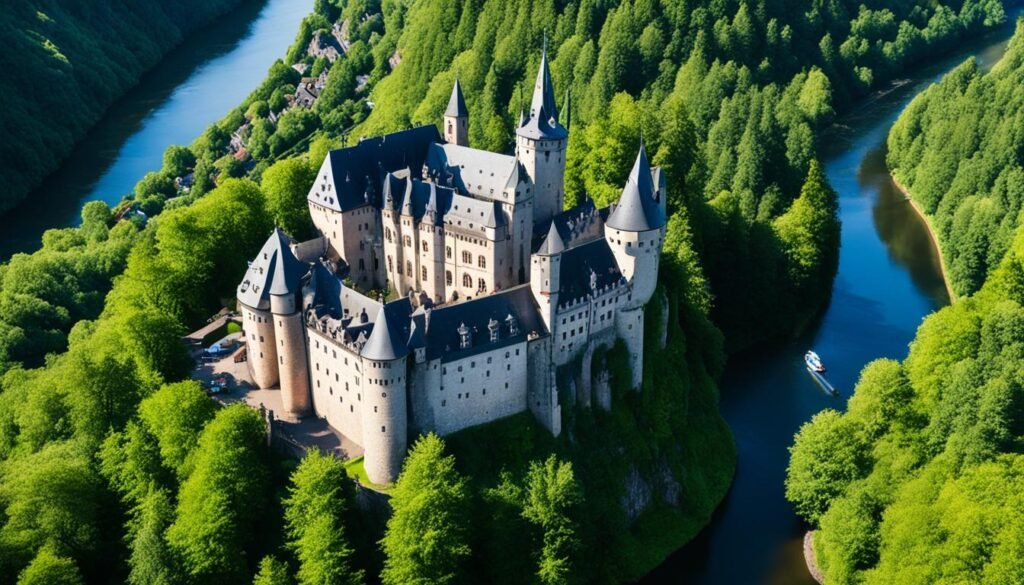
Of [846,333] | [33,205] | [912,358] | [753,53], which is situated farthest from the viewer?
[753,53]

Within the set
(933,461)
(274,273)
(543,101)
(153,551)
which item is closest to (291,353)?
(274,273)

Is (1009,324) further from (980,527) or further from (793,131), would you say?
(793,131)

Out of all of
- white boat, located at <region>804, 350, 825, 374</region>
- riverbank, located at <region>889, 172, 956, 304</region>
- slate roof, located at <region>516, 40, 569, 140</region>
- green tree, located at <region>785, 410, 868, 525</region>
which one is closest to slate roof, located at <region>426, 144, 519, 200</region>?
slate roof, located at <region>516, 40, 569, 140</region>

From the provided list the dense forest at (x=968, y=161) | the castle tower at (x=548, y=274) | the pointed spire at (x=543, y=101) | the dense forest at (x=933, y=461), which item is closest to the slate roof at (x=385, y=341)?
the castle tower at (x=548, y=274)

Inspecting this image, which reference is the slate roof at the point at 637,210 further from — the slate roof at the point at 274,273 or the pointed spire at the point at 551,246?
the slate roof at the point at 274,273

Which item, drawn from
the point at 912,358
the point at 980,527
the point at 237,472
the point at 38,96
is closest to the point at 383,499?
the point at 237,472

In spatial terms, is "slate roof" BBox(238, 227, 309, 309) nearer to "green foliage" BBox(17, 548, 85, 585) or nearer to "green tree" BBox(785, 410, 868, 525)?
"green foliage" BBox(17, 548, 85, 585)
